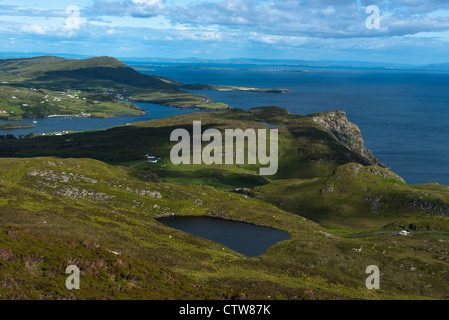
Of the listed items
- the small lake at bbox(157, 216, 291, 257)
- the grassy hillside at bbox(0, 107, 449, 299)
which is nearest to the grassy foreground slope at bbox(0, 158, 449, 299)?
the grassy hillside at bbox(0, 107, 449, 299)

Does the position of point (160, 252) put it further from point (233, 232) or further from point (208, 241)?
point (233, 232)

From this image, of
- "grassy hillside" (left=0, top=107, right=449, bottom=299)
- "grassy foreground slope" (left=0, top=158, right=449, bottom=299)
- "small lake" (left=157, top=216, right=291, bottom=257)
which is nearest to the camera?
"grassy foreground slope" (left=0, top=158, right=449, bottom=299)

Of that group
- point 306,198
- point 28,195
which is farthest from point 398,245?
point 28,195

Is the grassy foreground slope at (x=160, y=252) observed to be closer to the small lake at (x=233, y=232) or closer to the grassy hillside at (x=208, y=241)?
the grassy hillside at (x=208, y=241)

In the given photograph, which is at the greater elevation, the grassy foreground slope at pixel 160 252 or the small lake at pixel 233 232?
the grassy foreground slope at pixel 160 252

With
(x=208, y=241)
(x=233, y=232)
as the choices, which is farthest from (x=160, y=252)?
(x=233, y=232)

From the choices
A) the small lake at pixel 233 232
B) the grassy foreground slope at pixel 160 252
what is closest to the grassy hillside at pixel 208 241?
the grassy foreground slope at pixel 160 252

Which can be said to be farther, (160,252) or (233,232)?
(233,232)

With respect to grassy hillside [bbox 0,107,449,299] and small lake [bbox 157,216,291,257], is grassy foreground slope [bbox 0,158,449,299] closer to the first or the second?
grassy hillside [bbox 0,107,449,299]
